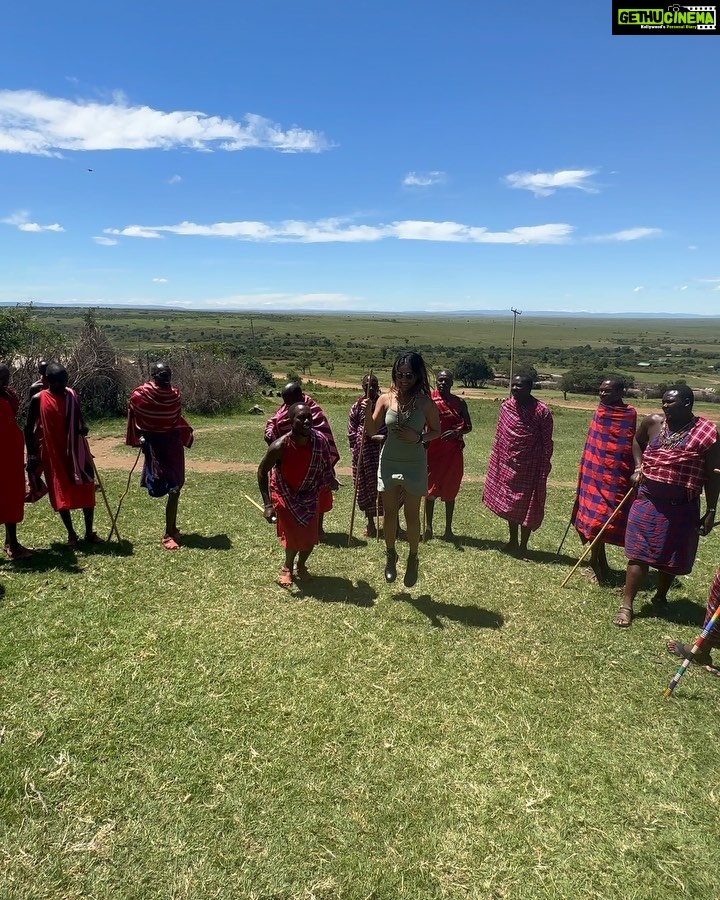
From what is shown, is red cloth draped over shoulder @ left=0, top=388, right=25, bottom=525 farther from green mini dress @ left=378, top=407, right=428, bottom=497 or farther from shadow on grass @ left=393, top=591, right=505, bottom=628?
shadow on grass @ left=393, top=591, right=505, bottom=628

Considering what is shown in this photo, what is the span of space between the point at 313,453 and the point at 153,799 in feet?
10.2

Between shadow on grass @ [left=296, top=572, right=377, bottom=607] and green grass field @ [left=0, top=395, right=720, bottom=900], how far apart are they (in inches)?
1.5

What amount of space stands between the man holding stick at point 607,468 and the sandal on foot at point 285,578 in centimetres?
335

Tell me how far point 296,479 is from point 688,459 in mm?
3556

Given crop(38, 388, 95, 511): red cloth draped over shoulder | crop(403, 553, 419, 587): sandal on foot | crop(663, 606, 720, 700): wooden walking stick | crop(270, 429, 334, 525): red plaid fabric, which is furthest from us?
crop(38, 388, 95, 511): red cloth draped over shoulder

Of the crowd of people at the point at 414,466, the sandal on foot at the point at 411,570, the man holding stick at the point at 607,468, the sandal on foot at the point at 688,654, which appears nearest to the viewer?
the sandal on foot at the point at 688,654

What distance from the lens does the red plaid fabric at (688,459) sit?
4.72m

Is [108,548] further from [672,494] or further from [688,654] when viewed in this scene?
[672,494]

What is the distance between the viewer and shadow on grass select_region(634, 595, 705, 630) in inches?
207

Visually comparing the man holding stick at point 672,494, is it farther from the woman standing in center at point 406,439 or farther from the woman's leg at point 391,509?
the woman's leg at point 391,509

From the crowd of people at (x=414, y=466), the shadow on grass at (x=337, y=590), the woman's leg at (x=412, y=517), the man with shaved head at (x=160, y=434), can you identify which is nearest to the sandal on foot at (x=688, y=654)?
the crowd of people at (x=414, y=466)

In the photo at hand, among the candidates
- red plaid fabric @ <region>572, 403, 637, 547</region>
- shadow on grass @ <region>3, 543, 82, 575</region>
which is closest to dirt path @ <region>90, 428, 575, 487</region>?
shadow on grass @ <region>3, 543, 82, 575</region>

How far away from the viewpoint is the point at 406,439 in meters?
4.86

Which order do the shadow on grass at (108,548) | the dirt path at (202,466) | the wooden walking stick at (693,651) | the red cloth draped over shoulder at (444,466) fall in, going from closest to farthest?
1. the wooden walking stick at (693,651)
2. the shadow on grass at (108,548)
3. the red cloth draped over shoulder at (444,466)
4. the dirt path at (202,466)
